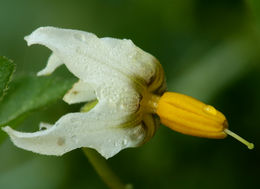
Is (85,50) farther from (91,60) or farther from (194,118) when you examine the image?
(194,118)

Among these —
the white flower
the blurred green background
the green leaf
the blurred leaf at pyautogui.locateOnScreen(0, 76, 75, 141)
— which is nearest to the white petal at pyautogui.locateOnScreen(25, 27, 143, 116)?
the white flower

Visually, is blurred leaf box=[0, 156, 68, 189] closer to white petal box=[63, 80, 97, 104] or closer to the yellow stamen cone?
white petal box=[63, 80, 97, 104]

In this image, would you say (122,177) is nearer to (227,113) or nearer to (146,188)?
(146,188)

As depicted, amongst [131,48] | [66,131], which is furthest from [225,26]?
[66,131]

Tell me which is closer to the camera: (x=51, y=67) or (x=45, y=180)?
Answer: (x=51, y=67)

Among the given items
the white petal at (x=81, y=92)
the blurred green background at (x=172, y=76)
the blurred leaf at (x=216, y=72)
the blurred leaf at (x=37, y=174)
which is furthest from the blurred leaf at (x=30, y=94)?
the blurred leaf at (x=216, y=72)
